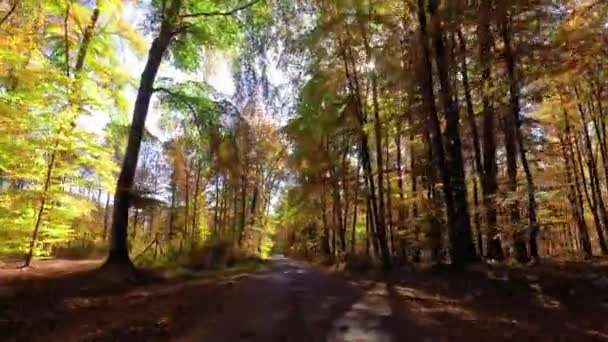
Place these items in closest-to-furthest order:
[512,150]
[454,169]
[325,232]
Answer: [454,169] → [512,150] → [325,232]

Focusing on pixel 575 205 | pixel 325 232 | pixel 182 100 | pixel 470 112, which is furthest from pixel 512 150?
pixel 325 232

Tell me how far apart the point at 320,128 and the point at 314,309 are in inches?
686

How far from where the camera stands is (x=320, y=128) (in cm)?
2450

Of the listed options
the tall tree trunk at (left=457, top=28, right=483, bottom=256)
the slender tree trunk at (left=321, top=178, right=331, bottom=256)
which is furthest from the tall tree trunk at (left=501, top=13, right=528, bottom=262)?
the slender tree trunk at (left=321, top=178, right=331, bottom=256)

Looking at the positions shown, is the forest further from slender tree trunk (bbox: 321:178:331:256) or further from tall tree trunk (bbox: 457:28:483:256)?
slender tree trunk (bbox: 321:178:331:256)

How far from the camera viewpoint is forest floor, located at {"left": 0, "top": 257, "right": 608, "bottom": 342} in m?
6.15

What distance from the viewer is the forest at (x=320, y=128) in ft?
25.3

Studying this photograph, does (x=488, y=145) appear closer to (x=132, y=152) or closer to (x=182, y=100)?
(x=182, y=100)

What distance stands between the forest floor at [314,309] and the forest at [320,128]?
0.19 feet

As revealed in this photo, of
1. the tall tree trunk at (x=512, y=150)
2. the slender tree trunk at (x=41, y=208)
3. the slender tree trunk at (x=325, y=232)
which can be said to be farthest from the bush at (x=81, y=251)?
the tall tree trunk at (x=512, y=150)

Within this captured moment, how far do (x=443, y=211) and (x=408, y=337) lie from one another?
11.3m

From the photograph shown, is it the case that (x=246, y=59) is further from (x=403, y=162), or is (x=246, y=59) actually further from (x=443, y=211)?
(x=403, y=162)

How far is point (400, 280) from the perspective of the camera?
580 inches

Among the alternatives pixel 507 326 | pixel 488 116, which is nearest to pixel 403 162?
pixel 488 116
